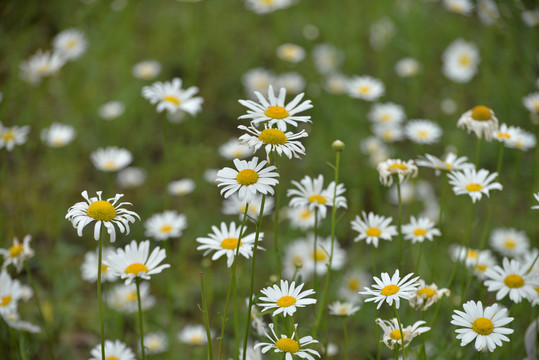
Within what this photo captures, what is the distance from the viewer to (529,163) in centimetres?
302

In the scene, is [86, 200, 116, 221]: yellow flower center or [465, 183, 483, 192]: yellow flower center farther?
[465, 183, 483, 192]: yellow flower center

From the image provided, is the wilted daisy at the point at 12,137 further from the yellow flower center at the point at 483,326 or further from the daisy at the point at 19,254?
the yellow flower center at the point at 483,326

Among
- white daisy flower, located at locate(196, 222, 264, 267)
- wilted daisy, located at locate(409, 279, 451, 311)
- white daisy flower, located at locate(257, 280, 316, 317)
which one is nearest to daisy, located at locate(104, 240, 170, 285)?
white daisy flower, located at locate(196, 222, 264, 267)

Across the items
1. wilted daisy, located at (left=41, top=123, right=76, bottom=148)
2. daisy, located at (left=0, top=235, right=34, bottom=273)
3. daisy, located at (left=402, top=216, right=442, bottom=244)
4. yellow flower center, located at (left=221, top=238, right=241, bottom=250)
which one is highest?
wilted daisy, located at (left=41, top=123, right=76, bottom=148)

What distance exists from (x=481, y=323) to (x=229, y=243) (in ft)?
1.86

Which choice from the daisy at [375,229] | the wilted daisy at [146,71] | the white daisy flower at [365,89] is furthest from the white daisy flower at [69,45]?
the daisy at [375,229]

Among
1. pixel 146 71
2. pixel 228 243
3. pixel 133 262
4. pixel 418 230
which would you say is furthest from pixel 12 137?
pixel 418 230

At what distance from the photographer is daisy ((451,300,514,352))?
1.09m

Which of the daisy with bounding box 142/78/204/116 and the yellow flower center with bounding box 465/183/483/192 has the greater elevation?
the daisy with bounding box 142/78/204/116

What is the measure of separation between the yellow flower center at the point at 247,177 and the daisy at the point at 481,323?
46 centimetres

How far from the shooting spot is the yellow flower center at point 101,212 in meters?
1.14

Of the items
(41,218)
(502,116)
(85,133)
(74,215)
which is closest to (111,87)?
(85,133)

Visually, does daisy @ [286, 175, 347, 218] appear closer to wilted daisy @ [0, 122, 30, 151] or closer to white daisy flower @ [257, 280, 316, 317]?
white daisy flower @ [257, 280, 316, 317]

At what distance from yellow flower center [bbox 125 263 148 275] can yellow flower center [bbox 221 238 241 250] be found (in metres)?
0.18
